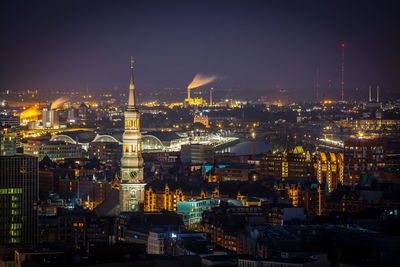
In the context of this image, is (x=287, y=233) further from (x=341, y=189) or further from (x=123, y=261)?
(x=341, y=189)

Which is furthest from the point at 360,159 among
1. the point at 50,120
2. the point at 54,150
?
the point at 50,120

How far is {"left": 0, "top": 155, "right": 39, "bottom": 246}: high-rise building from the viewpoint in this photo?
151 feet

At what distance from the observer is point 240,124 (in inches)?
6516

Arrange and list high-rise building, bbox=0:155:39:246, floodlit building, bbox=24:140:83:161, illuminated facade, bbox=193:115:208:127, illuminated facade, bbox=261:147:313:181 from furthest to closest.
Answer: illuminated facade, bbox=193:115:208:127, floodlit building, bbox=24:140:83:161, illuminated facade, bbox=261:147:313:181, high-rise building, bbox=0:155:39:246

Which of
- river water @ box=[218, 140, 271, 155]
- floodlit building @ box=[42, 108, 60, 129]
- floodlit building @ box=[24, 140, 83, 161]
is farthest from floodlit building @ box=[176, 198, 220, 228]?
floodlit building @ box=[42, 108, 60, 129]

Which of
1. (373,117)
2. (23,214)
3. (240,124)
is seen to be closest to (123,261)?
(23,214)

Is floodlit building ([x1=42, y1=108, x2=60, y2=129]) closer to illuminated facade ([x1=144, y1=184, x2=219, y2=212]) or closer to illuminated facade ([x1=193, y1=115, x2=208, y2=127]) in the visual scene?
illuminated facade ([x1=193, y1=115, x2=208, y2=127])

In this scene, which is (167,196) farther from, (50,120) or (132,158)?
(50,120)

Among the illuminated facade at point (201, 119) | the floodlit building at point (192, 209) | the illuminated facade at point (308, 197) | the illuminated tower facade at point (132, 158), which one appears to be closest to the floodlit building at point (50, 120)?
the illuminated facade at point (201, 119)

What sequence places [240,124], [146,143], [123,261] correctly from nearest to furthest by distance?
[123,261], [146,143], [240,124]

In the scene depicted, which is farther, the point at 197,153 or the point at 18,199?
the point at 197,153

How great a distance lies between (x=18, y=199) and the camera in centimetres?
4653

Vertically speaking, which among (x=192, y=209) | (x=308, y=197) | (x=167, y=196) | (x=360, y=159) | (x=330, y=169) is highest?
(x=360, y=159)

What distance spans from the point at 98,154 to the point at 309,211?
4099 centimetres
